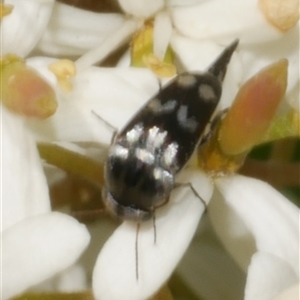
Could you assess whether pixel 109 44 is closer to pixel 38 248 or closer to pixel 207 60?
pixel 207 60

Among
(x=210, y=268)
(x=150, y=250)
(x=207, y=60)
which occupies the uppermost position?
(x=207, y=60)

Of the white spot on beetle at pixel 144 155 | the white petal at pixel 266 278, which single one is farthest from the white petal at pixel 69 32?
the white petal at pixel 266 278

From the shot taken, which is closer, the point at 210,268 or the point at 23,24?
the point at 23,24

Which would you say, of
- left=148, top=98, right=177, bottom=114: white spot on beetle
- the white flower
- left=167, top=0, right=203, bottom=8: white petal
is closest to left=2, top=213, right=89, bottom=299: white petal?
the white flower

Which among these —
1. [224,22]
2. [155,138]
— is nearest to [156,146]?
[155,138]

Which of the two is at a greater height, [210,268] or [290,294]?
[290,294]

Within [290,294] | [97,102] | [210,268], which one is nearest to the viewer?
[290,294]
